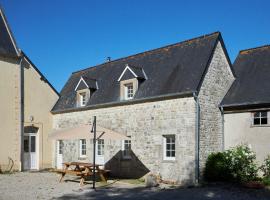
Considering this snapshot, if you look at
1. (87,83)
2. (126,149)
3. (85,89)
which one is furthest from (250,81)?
(85,89)

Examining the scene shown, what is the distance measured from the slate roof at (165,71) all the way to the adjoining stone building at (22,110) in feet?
5.18

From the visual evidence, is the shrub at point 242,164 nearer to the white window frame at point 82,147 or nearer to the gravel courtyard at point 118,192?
the gravel courtyard at point 118,192

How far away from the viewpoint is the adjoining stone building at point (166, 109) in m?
16.0

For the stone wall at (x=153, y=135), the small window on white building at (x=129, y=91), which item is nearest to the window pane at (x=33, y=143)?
the stone wall at (x=153, y=135)

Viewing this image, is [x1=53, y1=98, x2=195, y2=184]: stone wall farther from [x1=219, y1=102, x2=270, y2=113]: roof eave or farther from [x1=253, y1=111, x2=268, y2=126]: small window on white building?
[x1=253, y1=111, x2=268, y2=126]: small window on white building

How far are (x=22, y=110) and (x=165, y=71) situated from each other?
9405mm

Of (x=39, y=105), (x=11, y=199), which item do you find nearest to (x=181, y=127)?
(x=11, y=199)

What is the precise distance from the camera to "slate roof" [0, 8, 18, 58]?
2162 centimetres

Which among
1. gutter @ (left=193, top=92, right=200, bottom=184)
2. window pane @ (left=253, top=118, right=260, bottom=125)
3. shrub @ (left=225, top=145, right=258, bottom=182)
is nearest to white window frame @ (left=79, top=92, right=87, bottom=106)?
gutter @ (left=193, top=92, right=200, bottom=184)

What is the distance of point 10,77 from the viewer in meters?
21.8

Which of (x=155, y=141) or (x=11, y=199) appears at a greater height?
(x=155, y=141)

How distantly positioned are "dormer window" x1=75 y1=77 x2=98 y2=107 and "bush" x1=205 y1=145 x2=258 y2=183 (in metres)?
9.07

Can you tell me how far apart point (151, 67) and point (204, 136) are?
203 inches

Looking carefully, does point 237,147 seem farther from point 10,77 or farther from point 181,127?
point 10,77
